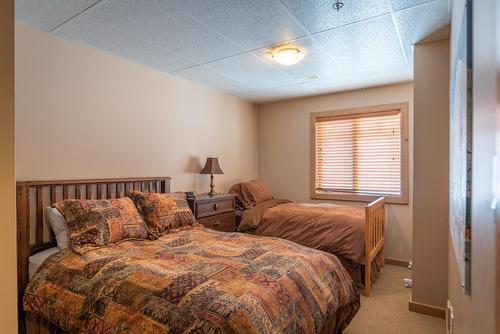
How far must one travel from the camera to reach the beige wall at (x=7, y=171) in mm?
1227

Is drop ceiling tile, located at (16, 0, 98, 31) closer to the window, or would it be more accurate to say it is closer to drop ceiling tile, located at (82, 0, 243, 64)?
drop ceiling tile, located at (82, 0, 243, 64)

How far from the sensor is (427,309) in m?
2.45

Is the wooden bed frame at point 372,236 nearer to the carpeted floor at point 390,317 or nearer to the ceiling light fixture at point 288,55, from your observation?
the carpeted floor at point 390,317

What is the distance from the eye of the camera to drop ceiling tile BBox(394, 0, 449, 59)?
203 cm

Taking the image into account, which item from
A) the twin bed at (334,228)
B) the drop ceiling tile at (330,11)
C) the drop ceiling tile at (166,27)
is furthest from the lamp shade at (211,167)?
the drop ceiling tile at (330,11)

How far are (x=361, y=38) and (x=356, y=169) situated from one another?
6.84 feet

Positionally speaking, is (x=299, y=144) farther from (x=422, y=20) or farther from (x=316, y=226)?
(x=422, y=20)

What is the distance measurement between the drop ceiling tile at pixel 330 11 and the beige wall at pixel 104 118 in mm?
1835

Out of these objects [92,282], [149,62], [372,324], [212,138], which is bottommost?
[372,324]

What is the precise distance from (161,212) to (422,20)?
102 inches

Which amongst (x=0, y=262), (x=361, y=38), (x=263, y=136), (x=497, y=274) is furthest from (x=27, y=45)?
(x=263, y=136)

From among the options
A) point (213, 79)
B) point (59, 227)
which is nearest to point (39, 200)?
point (59, 227)

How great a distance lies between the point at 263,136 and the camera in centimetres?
497

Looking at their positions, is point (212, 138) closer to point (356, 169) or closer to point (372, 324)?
point (356, 169)
